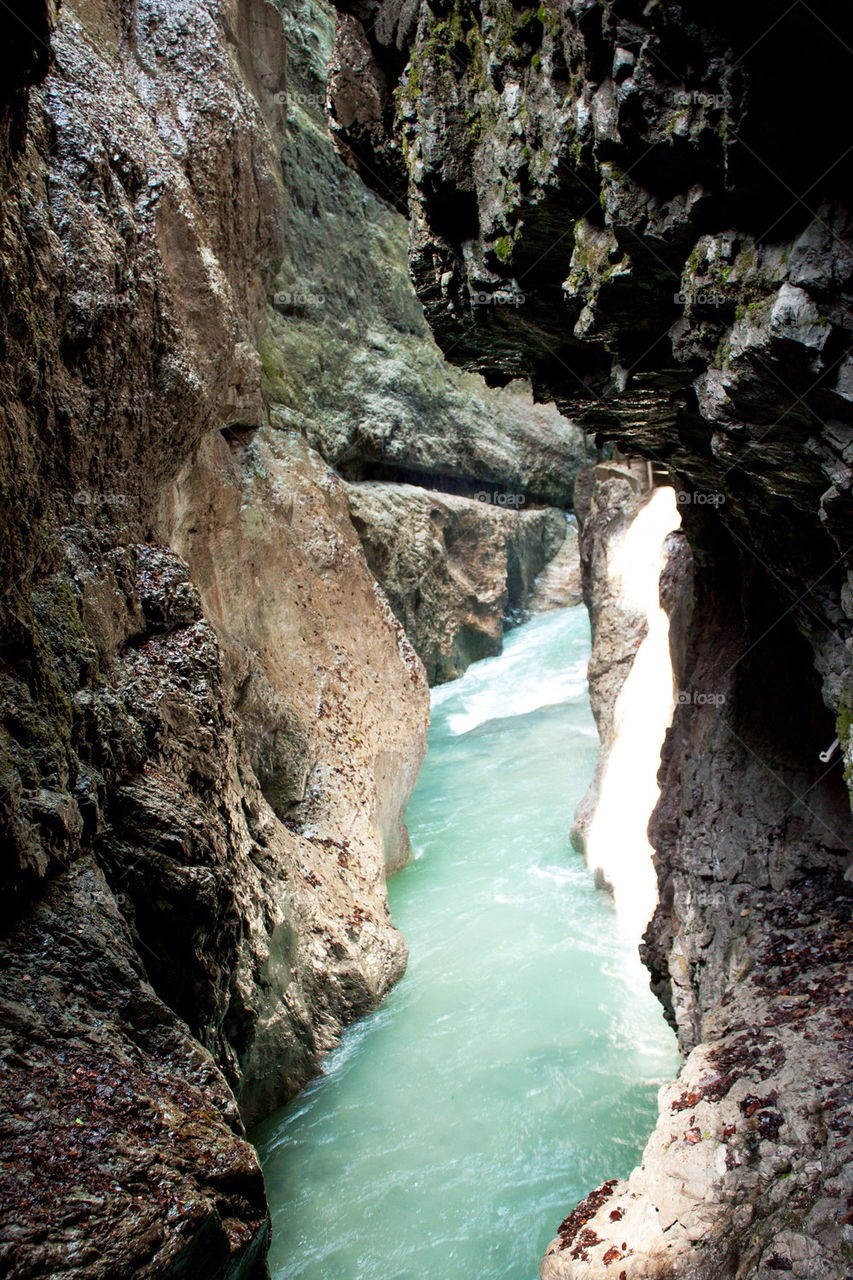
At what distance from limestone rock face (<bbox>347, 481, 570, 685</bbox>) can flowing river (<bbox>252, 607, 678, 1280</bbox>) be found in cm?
773

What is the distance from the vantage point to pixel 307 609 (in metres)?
8.84

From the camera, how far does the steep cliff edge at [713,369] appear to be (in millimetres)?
2658

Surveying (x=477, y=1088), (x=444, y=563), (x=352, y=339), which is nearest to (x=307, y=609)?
(x=477, y=1088)

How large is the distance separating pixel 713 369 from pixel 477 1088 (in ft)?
18.5

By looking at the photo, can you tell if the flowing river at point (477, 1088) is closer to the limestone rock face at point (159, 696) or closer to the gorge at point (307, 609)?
the gorge at point (307, 609)

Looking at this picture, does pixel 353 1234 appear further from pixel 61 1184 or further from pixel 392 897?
pixel 392 897

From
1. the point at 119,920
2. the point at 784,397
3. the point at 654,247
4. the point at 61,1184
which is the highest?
the point at 654,247

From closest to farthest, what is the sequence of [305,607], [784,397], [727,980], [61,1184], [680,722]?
[61,1184] → [784,397] → [727,980] → [680,722] → [305,607]

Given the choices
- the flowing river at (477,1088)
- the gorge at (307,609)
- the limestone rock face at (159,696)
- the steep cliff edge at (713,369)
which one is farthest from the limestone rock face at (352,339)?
the flowing river at (477,1088)

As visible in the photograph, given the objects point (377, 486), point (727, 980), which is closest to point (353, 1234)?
point (727, 980)

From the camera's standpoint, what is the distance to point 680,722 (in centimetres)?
639

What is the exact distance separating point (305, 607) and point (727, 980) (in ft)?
19.1

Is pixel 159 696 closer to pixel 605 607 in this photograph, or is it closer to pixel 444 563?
pixel 605 607

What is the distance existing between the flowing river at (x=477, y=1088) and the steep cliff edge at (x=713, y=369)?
1085mm
